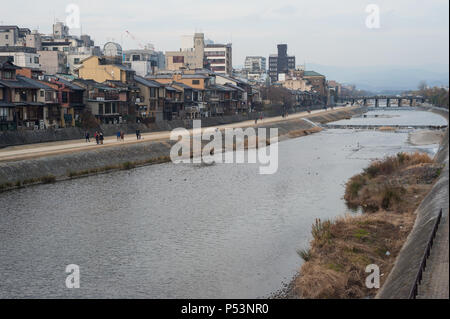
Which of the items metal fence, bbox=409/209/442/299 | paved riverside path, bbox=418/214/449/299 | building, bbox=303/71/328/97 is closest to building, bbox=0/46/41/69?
metal fence, bbox=409/209/442/299

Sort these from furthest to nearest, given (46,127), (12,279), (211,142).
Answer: (211,142) < (46,127) < (12,279)

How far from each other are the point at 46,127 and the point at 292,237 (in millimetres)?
38523

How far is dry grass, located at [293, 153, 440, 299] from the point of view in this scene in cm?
1823

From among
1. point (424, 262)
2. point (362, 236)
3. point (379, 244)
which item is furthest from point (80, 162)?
point (424, 262)

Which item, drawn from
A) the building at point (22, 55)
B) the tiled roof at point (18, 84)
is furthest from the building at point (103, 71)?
the tiled roof at point (18, 84)

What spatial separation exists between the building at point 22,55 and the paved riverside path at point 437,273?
76.2 metres

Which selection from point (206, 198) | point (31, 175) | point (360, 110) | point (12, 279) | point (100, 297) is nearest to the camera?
point (100, 297)

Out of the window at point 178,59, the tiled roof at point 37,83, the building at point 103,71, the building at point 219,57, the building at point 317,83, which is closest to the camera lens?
the tiled roof at point 37,83

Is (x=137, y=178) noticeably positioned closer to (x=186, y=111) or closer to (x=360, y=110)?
(x=186, y=111)

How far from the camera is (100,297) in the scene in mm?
18859

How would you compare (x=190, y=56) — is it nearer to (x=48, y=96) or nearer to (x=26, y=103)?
(x=48, y=96)

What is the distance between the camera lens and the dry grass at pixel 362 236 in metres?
18.2

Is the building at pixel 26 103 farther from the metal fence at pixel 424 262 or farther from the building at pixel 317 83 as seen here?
the building at pixel 317 83
